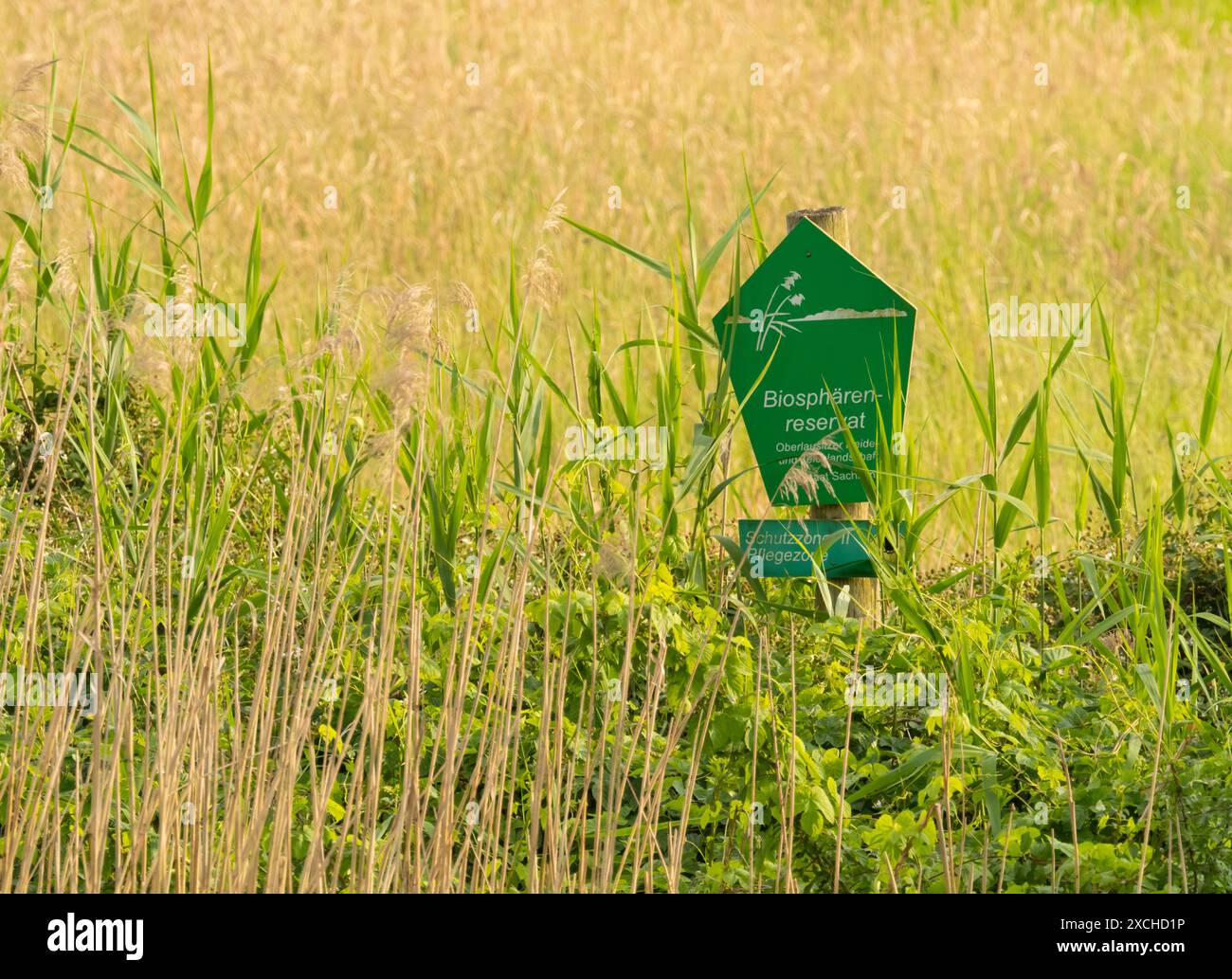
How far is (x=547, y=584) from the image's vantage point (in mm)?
2561

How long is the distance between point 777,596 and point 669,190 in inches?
204

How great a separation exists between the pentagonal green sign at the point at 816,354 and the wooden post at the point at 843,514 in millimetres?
48

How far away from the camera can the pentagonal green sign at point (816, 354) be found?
3256 mm

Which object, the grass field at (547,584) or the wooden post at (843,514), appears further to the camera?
the wooden post at (843,514)

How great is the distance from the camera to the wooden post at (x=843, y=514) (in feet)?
10.9

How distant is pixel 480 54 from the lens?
9.93m

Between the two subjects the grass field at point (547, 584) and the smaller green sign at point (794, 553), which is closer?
the grass field at point (547, 584)

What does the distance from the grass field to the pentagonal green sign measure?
0.37 feet

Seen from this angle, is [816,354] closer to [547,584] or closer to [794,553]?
[794,553]

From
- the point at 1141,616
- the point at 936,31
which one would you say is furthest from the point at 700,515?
the point at 936,31

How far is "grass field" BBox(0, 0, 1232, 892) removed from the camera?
2.32 m

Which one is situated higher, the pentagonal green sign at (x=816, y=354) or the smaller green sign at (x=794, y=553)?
the pentagonal green sign at (x=816, y=354)

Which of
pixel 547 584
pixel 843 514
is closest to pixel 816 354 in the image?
pixel 843 514

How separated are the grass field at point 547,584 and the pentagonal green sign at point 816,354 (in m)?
0.11
